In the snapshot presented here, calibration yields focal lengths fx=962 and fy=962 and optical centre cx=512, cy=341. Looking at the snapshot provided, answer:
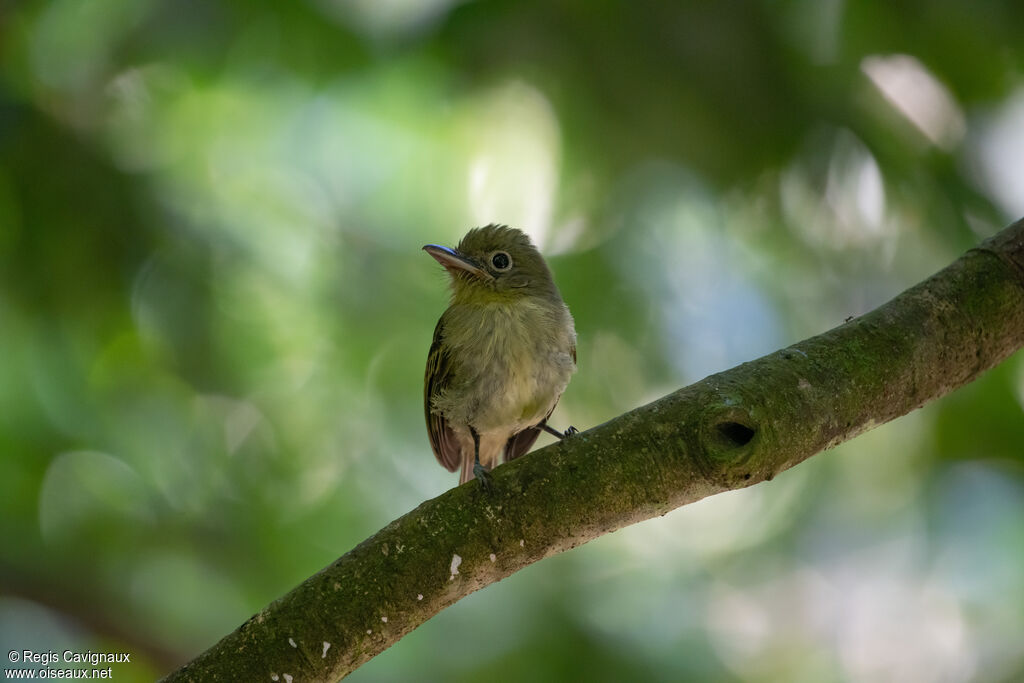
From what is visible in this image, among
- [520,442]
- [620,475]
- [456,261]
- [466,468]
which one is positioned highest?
[456,261]

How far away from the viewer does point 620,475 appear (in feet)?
7.97

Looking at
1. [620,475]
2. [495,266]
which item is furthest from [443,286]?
[620,475]

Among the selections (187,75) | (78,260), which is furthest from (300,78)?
(78,260)

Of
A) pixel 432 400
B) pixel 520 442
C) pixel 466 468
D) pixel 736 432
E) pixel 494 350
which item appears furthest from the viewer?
pixel 520 442

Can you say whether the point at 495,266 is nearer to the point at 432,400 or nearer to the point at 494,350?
the point at 494,350

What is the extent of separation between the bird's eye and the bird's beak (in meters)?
0.08

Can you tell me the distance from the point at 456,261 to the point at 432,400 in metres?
0.60

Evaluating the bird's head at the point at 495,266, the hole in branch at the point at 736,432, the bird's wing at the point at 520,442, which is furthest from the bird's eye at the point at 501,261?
the hole in branch at the point at 736,432

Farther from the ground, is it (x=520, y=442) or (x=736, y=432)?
(x=520, y=442)

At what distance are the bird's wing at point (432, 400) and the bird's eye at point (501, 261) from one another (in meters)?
0.33

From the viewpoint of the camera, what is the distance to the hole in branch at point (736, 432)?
2.38 metres

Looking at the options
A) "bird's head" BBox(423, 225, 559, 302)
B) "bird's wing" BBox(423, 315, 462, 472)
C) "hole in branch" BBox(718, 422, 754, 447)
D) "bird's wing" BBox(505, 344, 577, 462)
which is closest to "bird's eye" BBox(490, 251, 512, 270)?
"bird's head" BBox(423, 225, 559, 302)

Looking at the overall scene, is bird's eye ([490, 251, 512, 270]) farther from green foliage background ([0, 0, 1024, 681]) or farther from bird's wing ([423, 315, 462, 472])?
green foliage background ([0, 0, 1024, 681])

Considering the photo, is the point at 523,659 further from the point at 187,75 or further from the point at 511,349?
the point at 187,75
